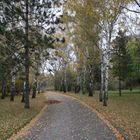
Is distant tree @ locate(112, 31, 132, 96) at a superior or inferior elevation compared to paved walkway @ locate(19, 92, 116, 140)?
superior

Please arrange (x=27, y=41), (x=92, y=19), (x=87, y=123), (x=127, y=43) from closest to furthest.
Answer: (x=87, y=123) < (x=27, y=41) < (x=92, y=19) < (x=127, y=43)

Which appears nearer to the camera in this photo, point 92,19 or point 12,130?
point 12,130

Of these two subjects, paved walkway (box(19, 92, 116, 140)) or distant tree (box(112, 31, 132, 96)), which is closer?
paved walkway (box(19, 92, 116, 140))

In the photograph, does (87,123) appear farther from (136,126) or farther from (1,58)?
(1,58)

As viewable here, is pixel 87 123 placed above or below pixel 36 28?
below

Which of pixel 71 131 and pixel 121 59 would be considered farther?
pixel 121 59

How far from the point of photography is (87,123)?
57.3ft

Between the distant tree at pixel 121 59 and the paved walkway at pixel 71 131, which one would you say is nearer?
the paved walkway at pixel 71 131

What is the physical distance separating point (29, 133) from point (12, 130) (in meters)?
0.97

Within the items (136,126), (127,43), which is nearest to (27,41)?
(136,126)

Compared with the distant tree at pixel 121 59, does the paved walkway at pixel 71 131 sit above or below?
below

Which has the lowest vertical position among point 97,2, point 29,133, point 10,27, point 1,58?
point 29,133

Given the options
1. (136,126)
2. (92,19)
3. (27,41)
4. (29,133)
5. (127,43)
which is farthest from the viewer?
(127,43)

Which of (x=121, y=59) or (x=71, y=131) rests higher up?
(x=121, y=59)
